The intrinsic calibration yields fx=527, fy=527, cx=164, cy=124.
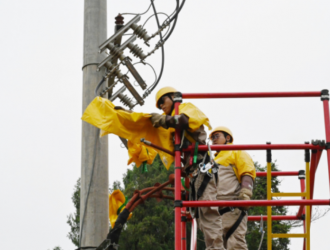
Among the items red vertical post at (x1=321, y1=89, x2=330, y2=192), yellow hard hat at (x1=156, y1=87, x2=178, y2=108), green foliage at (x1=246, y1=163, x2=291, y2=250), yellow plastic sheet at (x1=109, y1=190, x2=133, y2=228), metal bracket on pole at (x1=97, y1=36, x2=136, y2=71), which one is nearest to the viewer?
red vertical post at (x1=321, y1=89, x2=330, y2=192)

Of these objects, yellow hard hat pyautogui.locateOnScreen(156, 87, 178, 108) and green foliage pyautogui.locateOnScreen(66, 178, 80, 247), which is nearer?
yellow hard hat pyautogui.locateOnScreen(156, 87, 178, 108)

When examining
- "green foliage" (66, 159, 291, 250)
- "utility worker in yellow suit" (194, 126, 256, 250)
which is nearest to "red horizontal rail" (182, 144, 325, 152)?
"utility worker in yellow suit" (194, 126, 256, 250)

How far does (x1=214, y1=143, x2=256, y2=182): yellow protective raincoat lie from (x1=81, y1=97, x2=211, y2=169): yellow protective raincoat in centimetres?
93

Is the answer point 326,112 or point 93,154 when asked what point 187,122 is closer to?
point 326,112

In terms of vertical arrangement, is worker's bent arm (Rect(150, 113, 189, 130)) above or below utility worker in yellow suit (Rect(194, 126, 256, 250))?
above

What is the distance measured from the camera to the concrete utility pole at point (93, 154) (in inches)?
226

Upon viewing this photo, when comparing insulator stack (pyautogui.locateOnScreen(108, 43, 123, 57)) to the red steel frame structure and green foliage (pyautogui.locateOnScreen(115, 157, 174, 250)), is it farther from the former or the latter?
green foliage (pyautogui.locateOnScreen(115, 157, 174, 250))

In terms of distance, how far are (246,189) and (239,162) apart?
399 mm

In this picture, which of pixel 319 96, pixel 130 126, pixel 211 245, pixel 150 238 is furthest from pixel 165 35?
pixel 150 238

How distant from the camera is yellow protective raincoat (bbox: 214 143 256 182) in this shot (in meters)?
6.00

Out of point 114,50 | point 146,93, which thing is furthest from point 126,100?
point 114,50

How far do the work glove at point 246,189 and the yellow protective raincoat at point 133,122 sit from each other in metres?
0.94

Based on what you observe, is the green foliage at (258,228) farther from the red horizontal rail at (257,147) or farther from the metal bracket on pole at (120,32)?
the red horizontal rail at (257,147)

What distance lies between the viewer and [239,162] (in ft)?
19.9
